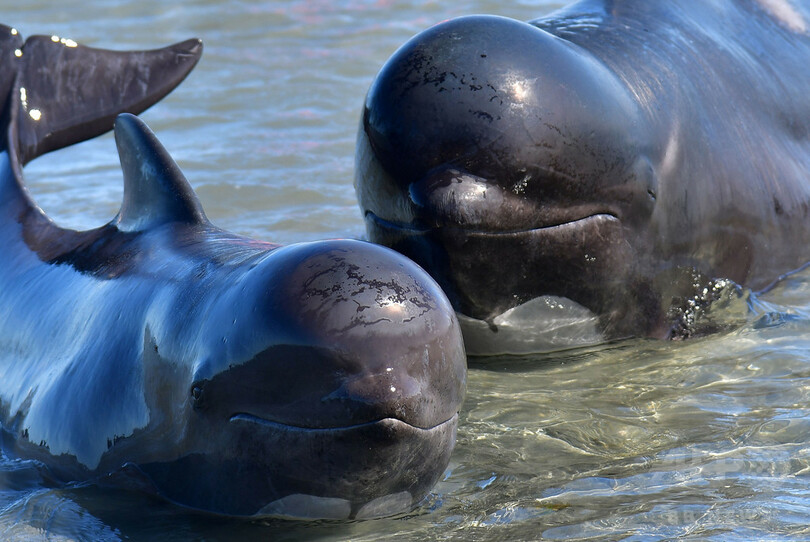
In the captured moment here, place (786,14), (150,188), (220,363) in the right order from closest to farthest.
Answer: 1. (220,363)
2. (150,188)
3. (786,14)

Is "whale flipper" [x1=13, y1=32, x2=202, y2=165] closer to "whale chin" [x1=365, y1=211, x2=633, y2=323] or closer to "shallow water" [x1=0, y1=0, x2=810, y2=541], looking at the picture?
"shallow water" [x1=0, y1=0, x2=810, y2=541]

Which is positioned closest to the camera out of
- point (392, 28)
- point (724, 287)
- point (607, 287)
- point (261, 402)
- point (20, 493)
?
point (261, 402)

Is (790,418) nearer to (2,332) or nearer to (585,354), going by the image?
(585,354)

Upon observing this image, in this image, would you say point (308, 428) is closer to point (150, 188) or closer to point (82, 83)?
point (150, 188)

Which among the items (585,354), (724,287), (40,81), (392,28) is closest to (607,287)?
(585,354)

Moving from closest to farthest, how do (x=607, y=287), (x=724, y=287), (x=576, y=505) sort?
1. (x=576, y=505)
2. (x=607, y=287)
3. (x=724, y=287)

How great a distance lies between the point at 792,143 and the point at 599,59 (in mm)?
1519

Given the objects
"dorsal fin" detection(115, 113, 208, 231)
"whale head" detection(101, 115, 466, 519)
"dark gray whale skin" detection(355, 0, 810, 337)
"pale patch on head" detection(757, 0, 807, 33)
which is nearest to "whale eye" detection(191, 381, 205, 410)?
"whale head" detection(101, 115, 466, 519)

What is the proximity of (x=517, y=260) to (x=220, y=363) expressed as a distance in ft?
5.50

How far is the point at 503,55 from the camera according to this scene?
481 cm

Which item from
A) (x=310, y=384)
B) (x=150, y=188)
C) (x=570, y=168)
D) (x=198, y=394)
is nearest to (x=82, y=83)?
(x=150, y=188)

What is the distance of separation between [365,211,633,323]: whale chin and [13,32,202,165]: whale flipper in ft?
6.55

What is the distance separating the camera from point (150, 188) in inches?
181

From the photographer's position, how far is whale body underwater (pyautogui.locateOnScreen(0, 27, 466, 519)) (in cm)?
334
